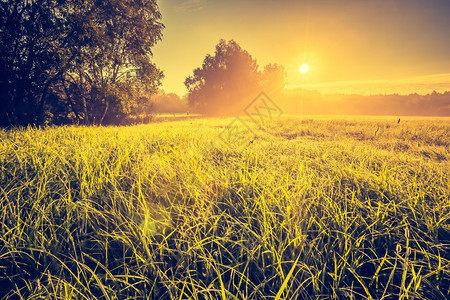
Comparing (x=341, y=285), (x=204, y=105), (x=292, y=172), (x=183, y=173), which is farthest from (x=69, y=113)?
(x=204, y=105)

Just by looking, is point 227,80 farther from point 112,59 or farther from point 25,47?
point 25,47

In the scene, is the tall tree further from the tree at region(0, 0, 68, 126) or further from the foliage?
the foliage

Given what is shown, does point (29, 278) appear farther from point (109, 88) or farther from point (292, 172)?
point (109, 88)

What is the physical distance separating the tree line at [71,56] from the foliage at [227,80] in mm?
19588

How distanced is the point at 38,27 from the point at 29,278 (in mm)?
12781

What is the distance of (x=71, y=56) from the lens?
10.3 meters

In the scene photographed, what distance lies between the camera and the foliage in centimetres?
3503

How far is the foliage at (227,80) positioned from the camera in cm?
3503

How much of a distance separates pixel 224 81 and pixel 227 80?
0.59m

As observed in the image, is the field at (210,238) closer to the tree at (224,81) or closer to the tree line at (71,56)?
the tree line at (71,56)

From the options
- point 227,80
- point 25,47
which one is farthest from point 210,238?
point 227,80

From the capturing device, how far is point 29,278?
1363 millimetres

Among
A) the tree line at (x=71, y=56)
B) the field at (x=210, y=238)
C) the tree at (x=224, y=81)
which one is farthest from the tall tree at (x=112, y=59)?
the tree at (x=224, y=81)

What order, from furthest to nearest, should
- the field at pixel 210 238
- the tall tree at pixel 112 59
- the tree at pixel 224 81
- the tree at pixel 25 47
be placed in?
the tree at pixel 224 81
the tall tree at pixel 112 59
the tree at pixel 25 47
the field at pixel 210 238
